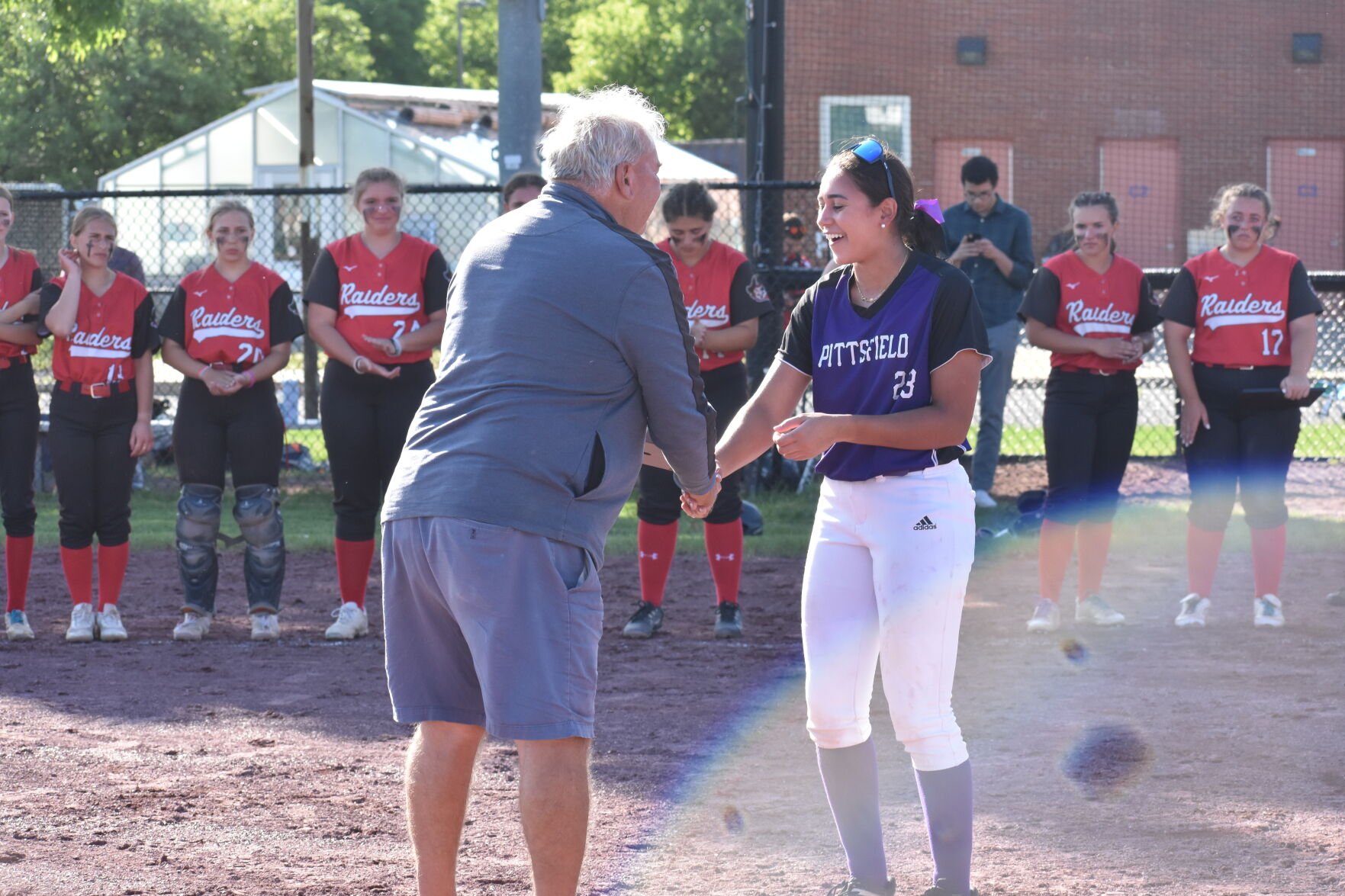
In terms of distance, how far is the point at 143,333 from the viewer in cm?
726

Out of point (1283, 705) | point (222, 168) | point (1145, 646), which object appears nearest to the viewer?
point (1283, 705)

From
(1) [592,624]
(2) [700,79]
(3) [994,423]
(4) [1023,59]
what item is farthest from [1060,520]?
(2) [700,79]

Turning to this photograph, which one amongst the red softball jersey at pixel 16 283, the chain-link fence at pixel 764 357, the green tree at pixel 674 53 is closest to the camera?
the red softball jersey at pixel 16 283

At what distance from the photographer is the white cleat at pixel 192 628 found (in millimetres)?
7328

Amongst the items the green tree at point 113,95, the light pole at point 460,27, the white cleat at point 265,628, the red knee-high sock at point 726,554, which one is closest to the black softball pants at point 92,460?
the white cleat at point 265,628

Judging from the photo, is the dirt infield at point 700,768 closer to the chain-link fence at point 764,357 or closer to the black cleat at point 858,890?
the black cleat at point 858,890

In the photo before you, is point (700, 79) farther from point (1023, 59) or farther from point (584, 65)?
point (1023, 59)

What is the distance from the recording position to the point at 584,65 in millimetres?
44438

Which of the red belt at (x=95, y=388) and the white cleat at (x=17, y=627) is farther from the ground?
the red belt at (x=95, y=388)

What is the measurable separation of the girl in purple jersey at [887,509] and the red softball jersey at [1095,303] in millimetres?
3496

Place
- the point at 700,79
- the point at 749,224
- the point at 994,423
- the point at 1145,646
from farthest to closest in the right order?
the point at 700,79, the point at 749,224, the point at 994,423, the point at 1145,646

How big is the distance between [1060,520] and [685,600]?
208cm

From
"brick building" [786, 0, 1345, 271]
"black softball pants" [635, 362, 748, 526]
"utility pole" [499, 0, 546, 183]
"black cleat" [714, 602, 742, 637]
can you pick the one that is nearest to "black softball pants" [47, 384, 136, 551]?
"black softball pants" [635, 362, 748, 526]

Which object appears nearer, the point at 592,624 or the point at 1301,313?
the point at 592,624
